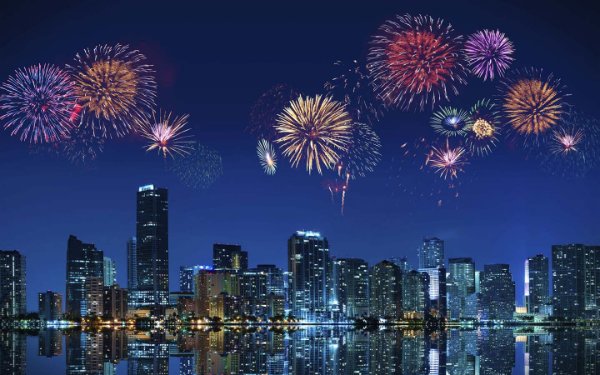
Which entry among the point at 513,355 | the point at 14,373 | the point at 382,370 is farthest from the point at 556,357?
the point at 14,373

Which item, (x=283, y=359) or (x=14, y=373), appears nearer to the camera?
(x=14, y=373)

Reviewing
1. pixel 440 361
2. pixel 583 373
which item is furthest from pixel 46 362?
pixel 583 373

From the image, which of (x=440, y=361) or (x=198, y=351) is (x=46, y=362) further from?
(x=440, y=361)

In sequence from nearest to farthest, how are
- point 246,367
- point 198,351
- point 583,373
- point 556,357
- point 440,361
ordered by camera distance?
point 583,373 < point 246,367 < point 440,361 < point 556,357 < point 198,351

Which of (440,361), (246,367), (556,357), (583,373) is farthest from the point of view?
(556,357)

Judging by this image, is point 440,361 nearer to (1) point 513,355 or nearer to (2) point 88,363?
(1) point 513,355

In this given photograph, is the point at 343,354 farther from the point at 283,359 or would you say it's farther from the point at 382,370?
the point at 382,370

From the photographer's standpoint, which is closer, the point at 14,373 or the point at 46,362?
the point at 14,373

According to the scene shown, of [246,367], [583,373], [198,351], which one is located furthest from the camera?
[198,351]
